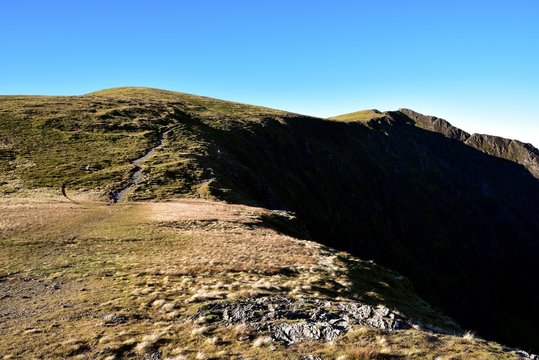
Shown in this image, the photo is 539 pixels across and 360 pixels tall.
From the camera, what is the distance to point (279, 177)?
108125 mm

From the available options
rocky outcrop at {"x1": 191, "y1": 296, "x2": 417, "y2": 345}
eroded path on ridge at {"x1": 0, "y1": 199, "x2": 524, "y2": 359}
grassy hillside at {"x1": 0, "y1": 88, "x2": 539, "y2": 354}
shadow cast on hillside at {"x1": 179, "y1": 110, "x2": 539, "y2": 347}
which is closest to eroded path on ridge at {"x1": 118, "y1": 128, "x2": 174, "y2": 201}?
grassy hillside at {"x1": 0, "y1": 88, "x2": 539, "y2": 354}

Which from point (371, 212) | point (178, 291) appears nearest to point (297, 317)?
point (178, 291)

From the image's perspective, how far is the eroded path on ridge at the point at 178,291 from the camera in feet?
41.5

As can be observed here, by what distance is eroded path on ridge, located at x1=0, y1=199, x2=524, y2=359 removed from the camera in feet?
41.5

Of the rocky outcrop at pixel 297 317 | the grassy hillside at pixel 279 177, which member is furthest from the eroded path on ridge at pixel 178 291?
the grassy hillside at pixel 279 177

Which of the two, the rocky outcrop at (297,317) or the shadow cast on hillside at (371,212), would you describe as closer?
the rocky outcrop at (297,317)

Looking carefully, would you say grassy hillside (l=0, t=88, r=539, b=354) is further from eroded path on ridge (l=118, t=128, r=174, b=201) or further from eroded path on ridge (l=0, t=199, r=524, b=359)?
eroded path on ridge (l=0, t=199, r=524, b=359)

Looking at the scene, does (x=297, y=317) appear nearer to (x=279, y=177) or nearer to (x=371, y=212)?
(x=279, y=177)

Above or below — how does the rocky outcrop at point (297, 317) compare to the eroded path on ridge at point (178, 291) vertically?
above

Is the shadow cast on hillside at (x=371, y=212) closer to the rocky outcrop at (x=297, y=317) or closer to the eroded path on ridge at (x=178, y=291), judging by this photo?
the eroded path on ridge at (x=178, y=291)

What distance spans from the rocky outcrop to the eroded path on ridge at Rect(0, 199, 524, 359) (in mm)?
82

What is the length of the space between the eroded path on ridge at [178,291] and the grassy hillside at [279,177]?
77.0ft

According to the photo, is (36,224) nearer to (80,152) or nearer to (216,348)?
(216,348)

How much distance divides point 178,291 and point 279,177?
8965 cm
